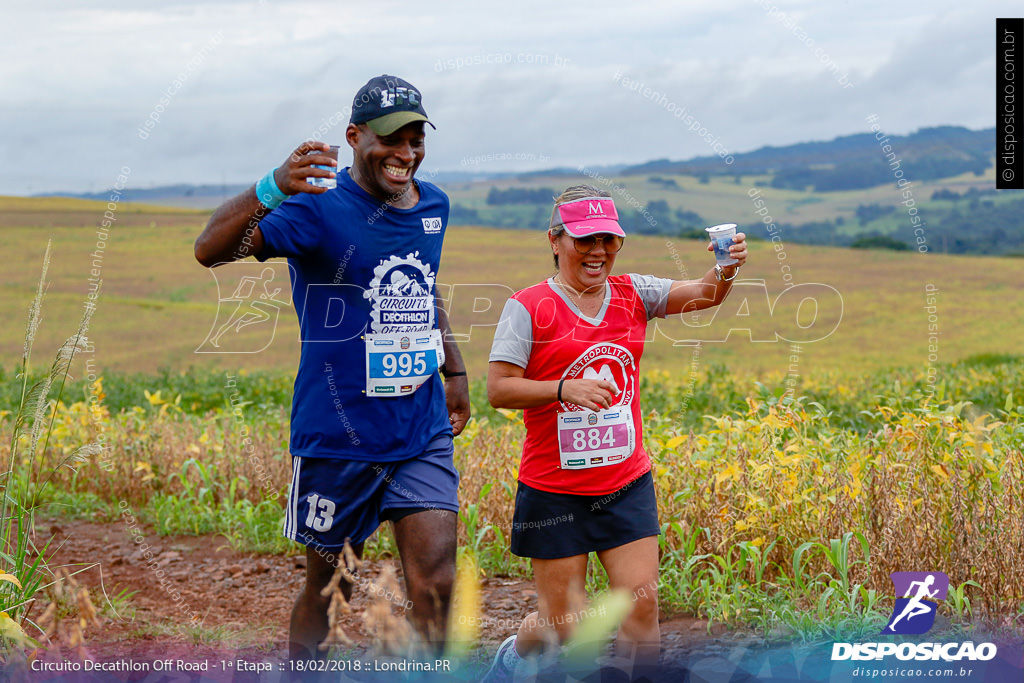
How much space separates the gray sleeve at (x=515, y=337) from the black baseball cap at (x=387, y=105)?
0.72 meters

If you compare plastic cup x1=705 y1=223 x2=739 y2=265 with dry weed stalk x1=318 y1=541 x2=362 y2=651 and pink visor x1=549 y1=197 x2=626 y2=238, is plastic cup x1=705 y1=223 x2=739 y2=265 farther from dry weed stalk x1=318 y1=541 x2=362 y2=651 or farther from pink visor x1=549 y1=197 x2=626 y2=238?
dry weed stalk x1=318 y1=541 x2=362 y2=651

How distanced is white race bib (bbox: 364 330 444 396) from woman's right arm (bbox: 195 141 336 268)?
531mm

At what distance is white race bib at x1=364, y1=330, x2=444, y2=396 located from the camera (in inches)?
140

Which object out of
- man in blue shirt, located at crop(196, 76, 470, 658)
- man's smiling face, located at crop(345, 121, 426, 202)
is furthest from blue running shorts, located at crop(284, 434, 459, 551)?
A: man's smiling face, located at crop(345, 121, 426, 202)

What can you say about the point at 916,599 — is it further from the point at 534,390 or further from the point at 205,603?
the point at 205,603

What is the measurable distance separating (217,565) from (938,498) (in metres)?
3.72

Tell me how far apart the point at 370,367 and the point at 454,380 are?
54 centimetres

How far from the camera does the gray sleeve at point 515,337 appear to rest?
3.49m

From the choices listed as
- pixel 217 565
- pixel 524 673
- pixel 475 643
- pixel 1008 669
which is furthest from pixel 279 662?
pixel 1008 669

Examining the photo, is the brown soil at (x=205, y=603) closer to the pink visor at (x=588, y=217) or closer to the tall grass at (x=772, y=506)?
the tall grass at (x=772, y=506)

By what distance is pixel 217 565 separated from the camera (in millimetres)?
5695

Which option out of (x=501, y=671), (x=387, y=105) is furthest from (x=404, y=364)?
(x=501, y=671)

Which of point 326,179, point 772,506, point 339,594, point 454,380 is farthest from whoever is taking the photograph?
point 772,506

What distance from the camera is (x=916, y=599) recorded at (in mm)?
4105
